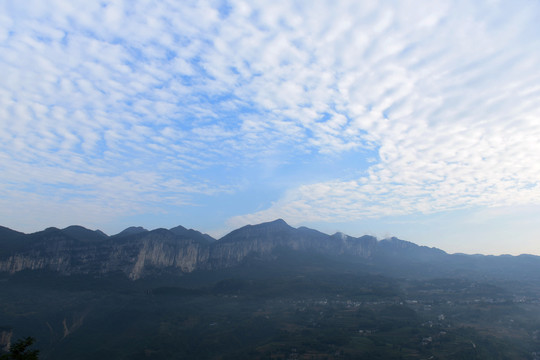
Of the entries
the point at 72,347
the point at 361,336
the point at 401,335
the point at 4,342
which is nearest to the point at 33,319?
the point at 4,342

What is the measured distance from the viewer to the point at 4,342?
16275 cm

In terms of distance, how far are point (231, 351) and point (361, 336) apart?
69097 mm

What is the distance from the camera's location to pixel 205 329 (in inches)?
7672

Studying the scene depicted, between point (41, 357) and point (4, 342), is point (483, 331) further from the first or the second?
point (4, 342)

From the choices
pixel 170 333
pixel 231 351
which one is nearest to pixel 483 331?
pixel 231 351

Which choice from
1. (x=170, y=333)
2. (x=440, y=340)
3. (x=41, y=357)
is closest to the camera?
(x=41, y=357)

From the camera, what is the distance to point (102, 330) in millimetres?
193625

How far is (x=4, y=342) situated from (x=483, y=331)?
823 ft

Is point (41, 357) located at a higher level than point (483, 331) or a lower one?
lower

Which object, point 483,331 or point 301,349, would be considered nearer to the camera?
point 301,349

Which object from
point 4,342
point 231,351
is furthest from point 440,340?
point 4,342

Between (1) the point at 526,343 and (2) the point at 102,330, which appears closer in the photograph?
(1) the point at 526,343

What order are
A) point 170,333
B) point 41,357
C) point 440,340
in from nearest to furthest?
point 41,357 < point 440,340 < point 170,333

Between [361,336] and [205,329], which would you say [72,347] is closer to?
[205,329]
